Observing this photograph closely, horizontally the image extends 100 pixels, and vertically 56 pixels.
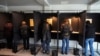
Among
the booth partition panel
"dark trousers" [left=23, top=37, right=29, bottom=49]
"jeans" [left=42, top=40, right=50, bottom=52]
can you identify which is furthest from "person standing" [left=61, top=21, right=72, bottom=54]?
the booth partition panel

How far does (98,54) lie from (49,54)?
7.85 feet

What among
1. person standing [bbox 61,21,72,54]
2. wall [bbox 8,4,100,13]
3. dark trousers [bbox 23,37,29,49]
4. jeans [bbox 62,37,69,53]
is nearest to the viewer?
person standing [bbox 61,21,72,54]

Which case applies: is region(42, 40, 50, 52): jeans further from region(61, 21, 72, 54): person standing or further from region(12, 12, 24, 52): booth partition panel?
region(12, 12, 24, 52): booth partition panel

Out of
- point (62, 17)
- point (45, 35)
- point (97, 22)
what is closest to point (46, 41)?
point (45, 35)

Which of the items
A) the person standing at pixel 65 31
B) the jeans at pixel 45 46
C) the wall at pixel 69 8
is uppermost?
the wall at pixel 69 8

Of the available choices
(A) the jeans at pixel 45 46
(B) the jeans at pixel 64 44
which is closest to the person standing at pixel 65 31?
(B) the jeans at pixel 64 44

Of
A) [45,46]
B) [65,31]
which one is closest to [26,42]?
[45,46]

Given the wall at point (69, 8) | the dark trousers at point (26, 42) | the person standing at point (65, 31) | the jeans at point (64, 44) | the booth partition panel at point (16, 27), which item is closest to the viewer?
the person standing at point (65, 31)

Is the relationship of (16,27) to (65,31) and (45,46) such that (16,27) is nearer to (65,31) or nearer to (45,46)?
(45,46)

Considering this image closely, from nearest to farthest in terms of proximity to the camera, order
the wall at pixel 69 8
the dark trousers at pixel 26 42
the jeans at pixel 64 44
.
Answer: the jeans at pixel 64 44 < the dark trousers at pixel 26 42 < the wall at pixel 69 8

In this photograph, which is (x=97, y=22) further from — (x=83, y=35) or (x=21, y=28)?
(x=21, y=28)

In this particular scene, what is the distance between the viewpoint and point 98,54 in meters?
6.09

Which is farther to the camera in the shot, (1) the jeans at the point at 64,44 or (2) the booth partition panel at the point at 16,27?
(2) the booth partition panel at the point at 16,27

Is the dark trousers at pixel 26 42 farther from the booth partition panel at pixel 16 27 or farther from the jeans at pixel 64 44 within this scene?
the jeans at pixel 64 44
